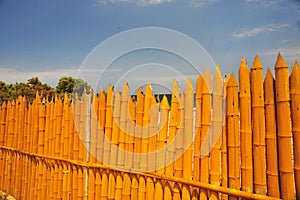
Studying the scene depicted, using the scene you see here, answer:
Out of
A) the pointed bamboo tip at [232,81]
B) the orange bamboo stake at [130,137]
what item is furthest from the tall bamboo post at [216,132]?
the orange bamboo stake at [130,137]

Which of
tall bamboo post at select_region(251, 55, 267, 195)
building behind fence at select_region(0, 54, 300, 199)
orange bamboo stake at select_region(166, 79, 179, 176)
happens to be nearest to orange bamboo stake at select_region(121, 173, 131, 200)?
building behind fence at select_region(0, 54, 300, 199)

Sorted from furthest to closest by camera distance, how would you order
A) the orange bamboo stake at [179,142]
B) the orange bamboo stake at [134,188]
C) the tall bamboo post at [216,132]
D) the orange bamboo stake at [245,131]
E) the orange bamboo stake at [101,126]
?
the orange bamboo stake at [101,126], the orange bamboo stake at [134,188], the orange bamboo stake at [179,142], the tall bamboo post at [216,132], the orange bamboo stake at [245,131]

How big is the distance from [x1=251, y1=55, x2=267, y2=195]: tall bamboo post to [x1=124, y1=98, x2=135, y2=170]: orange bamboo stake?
167 cm

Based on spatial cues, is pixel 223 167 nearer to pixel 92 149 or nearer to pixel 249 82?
pixel 249 82

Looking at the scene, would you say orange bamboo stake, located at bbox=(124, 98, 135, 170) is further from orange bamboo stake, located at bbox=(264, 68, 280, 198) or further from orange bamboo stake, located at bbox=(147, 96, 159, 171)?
orange bamboo stake, located at bbox=(264, 68, 280, 198)

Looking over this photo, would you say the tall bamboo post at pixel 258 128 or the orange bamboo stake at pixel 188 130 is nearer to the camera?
the tall bamboo post at pixel 258 128

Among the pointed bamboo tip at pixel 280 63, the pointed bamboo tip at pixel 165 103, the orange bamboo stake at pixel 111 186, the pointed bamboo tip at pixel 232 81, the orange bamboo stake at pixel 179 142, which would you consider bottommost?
the orange bamboo stake at pixel 111 186

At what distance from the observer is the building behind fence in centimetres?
252

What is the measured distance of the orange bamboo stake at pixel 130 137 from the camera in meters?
3.78

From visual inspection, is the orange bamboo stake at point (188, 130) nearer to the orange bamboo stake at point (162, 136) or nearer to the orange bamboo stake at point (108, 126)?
the orange bamboo stake at point (162, 136)

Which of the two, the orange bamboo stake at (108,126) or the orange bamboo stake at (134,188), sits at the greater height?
the orange bamboo stake at (108,126)

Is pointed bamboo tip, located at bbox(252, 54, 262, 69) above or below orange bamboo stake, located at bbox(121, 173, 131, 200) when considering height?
above

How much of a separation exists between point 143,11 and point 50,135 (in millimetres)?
3130

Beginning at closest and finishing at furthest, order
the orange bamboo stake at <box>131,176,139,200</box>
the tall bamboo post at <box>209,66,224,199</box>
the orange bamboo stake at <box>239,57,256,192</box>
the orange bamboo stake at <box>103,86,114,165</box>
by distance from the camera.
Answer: the orange bamboo stake at <box>239,57,256,192</box> → the tall bamboo post at <box>209,66,224,199</box> → the orange bamboo stake at <box>131,176,139,200</box> → the orange bamboo stake at <box>103,86,114,165</box>
